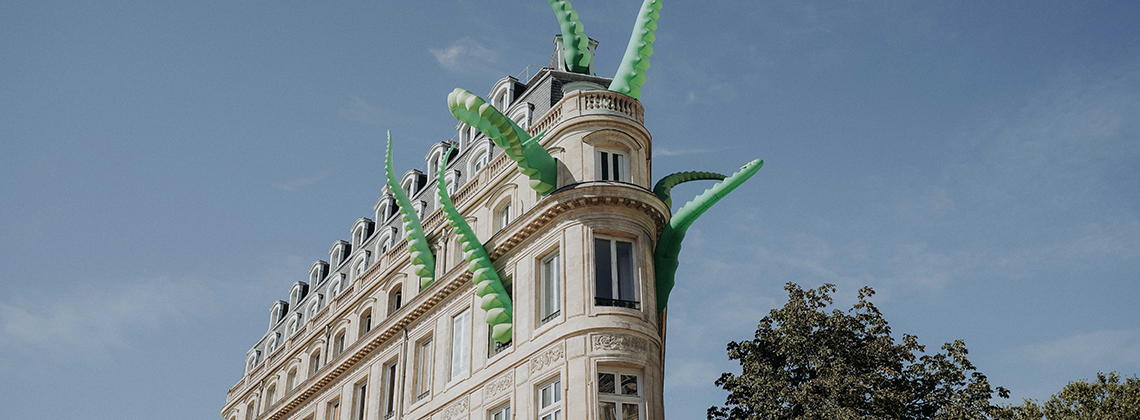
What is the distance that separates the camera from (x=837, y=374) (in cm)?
2630

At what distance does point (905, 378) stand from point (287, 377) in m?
27.8

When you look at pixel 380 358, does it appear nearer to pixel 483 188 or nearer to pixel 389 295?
pixel 389 295

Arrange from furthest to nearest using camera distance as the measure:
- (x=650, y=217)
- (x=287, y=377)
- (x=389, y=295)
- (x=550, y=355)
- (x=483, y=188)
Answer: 1. (x=287, y=377)
2. (x=389, y=295)
3. (x=483, y=188)
4. (x=650, y=217)
5. (x=550, y=355)

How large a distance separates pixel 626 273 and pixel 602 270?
27.7 inches

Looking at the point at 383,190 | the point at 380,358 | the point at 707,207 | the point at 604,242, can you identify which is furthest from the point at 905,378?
the point at 383,190

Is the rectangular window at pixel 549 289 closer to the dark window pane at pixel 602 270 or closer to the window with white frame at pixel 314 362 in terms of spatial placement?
the dark window pane at pixel 602 270

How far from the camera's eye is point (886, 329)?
2808 centimetres

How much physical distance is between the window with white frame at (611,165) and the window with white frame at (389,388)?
10.7m

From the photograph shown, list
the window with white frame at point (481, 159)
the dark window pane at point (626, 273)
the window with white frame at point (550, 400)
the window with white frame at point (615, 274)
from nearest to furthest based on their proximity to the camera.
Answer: the window with white frame at point (550, 400) → the window with white frame at point (615, 274) → the dark window pane at point (626, 273) → the window with white frame at point (481, 159)

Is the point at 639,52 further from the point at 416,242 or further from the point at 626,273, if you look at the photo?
the point at 416,242

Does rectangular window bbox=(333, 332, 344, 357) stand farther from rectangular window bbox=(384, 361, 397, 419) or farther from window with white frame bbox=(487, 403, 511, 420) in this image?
window with white frame bbox=(487, 403, 511, 420)

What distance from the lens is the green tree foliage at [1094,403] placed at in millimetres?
32062

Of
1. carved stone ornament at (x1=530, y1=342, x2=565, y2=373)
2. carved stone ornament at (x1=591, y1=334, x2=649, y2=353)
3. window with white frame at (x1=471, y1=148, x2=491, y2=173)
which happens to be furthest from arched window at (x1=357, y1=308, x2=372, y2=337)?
carved stone ornament at (x1=591, y1=334, x2=649, y2=353)

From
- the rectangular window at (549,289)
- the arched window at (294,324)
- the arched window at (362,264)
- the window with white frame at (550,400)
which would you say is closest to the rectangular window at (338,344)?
the arched window at (362,264)
